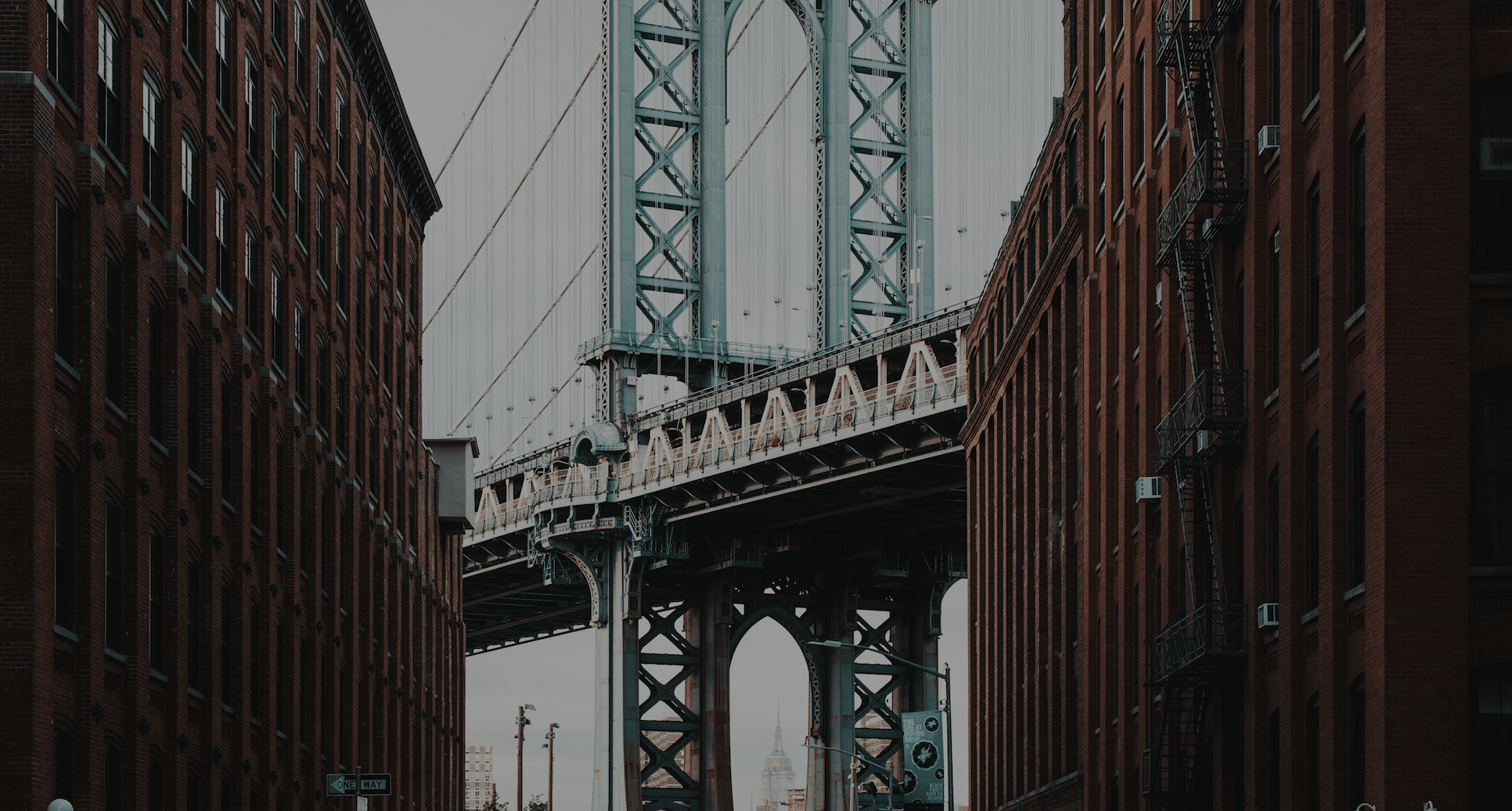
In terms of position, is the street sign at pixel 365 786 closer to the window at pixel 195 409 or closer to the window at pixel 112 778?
the window at pixel 195 409

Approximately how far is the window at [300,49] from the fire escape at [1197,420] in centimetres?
2102

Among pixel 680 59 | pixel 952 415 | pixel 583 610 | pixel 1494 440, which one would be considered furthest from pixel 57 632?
pixel 583 610

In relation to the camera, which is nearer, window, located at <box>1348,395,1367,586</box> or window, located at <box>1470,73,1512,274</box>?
window, located at <box>1470,73,1512,274</box>

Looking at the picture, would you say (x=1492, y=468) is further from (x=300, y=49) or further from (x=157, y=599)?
(x=300, y=49)

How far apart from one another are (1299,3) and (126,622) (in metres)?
18.1

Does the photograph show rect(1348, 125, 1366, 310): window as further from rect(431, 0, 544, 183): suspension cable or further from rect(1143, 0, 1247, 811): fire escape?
rect(431, 0, 544, 183): suspension cable

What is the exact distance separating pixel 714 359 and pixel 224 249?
192 feet

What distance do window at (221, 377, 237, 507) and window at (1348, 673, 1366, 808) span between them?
68.7 ft

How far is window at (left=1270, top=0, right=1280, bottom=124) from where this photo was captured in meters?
33.5

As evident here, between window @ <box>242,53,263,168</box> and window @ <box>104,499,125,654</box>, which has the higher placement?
window @ <box>242,53,263,168</box>

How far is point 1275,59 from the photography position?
33844 mm

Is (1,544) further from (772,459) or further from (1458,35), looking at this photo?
(772,459)

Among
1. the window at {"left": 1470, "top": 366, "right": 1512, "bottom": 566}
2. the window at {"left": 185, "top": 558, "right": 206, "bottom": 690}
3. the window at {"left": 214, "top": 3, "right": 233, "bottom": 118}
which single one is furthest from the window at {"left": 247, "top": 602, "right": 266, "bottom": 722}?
the window at {"left": 1470, "top": 366, "right": 1512, "bottom": 566}

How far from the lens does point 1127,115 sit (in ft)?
146
